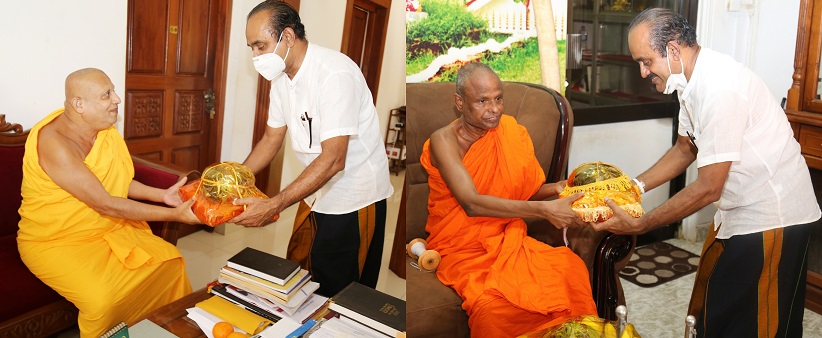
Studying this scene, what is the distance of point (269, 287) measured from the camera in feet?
4.43

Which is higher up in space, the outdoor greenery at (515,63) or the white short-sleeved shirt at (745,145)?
the outdoor greenery at (515,63)

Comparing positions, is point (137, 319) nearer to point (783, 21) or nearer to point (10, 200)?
point (10, 200)

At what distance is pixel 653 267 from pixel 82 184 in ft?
3.48

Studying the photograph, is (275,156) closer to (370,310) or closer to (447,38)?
(370,310)

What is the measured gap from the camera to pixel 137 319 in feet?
4.00

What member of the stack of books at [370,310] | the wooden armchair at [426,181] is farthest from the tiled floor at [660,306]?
the stack of books at [370,310]

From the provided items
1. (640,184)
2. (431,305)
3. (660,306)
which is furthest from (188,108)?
(660,306)

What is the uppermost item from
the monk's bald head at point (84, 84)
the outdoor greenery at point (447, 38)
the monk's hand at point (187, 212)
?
the outdoor greenery at point (447, 38)

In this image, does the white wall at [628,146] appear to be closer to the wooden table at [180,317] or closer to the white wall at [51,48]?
the white wall at [51,48]

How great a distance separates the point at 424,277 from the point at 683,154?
459 millimetres

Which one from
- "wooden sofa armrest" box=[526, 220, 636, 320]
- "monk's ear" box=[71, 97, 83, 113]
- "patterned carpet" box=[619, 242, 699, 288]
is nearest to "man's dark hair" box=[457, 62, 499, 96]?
"wooden sofa armrest" box=[526, 220, 636, 320]

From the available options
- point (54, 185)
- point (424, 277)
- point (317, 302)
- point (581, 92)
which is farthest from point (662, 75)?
point (54, 185)

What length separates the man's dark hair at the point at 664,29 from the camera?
2.68 ft

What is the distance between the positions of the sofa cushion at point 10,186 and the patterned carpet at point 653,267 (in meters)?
1.15
